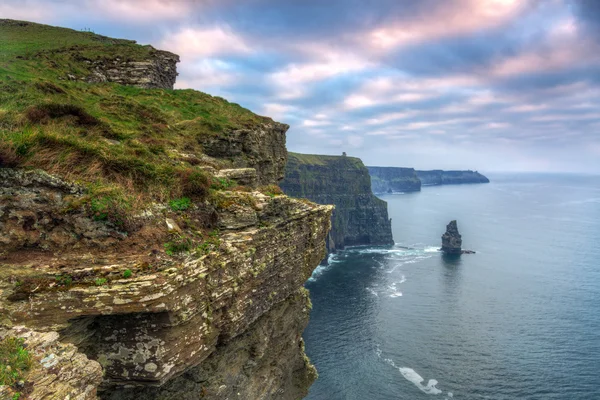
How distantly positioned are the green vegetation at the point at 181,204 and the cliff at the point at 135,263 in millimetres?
52

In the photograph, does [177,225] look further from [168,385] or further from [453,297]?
[453,297]

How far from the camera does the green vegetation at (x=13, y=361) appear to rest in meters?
7.02

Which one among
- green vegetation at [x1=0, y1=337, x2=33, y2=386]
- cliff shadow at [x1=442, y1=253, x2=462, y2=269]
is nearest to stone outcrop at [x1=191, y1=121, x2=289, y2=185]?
green vegetation at [x1=0, y1=337, x2=33, y2=386]

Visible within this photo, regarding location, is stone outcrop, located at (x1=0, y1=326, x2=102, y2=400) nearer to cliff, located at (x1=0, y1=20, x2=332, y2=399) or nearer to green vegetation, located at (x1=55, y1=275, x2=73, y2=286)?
cliff, located at (x1=0, y1=20, x2=332, y2=399)

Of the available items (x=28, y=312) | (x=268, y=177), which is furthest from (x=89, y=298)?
→ (x=268, y=177)

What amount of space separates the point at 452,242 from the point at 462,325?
2210 inches

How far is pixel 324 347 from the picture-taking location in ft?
186

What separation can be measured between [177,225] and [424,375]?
4780cm

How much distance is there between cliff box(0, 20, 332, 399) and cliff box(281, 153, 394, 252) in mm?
111828

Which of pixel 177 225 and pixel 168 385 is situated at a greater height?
pixel 177 225

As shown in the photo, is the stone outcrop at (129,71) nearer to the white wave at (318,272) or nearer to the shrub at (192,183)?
the shrub at (192,183)

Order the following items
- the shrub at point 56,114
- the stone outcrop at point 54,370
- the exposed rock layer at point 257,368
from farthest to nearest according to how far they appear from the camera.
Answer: the shrub at point 56,114 → the exposed rock layer at point 257,368 → the stone outcrop at point 54,370

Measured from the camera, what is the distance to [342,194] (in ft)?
520

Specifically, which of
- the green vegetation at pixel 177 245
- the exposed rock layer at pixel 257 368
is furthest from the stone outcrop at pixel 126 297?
the exposed rock layer at pixel 257 368
